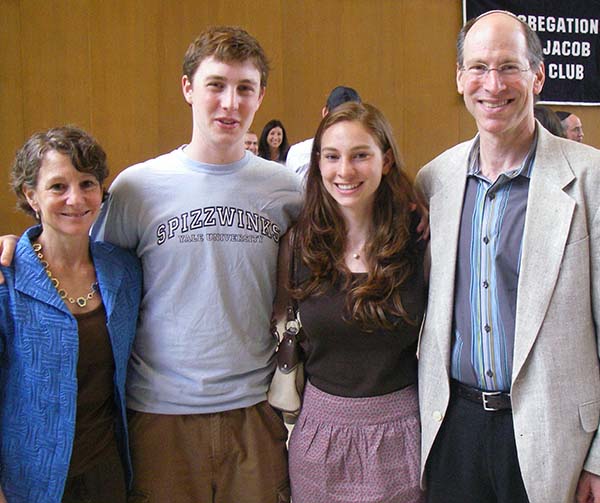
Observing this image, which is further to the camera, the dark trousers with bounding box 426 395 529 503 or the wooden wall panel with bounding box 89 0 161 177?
the wooden wall panel with bounding box 89 0 161 177

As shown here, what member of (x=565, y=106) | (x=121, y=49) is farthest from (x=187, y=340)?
(x=565, y=106)

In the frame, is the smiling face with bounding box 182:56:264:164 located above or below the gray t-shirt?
above

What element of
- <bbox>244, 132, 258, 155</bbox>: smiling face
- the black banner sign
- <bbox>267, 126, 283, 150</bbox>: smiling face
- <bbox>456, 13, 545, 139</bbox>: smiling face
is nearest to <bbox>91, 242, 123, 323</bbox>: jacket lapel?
<bbox>456, 13, 545, 139</bbox>: smiling face

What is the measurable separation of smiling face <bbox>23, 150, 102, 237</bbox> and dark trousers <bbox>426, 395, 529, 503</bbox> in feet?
3.71

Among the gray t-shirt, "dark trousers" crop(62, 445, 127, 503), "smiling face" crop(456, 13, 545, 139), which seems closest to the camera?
"smiling face" crop(456, 13, 545, 139)

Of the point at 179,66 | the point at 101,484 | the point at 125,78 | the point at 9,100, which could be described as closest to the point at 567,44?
the point at 179,66

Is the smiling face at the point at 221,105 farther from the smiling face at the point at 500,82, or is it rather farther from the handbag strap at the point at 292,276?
the smiling face at the point at 500,82

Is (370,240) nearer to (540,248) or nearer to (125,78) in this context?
(540,248)

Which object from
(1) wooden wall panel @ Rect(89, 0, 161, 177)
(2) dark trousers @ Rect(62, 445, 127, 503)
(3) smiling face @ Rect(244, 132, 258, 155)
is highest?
(1) wooden wall panel @ Rect(89, 0, 161, 177)

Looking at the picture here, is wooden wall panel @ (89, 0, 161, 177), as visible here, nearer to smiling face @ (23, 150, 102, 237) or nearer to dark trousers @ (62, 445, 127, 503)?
smiling face @ (23, 150, 102, 237)

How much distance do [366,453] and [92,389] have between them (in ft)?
2.56

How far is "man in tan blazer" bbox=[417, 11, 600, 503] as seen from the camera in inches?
59.2

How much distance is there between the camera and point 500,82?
160 cm

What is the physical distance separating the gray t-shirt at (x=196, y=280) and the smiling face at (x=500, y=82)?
71 centimetres
